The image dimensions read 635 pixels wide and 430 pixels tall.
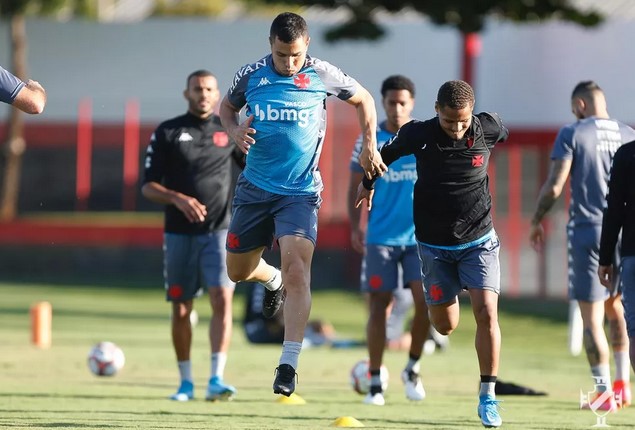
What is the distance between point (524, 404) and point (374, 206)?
2.05 meters

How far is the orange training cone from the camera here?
15492 mm

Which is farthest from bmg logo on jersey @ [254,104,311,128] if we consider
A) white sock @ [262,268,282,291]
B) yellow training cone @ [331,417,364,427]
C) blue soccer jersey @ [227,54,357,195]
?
yellow training cone @ [331,417,364,427]

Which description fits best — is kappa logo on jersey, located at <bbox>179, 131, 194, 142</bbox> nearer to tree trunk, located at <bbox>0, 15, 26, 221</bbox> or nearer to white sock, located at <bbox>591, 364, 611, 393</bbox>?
white sock, located at <bbox>591, 364, 611, 393</bbox>

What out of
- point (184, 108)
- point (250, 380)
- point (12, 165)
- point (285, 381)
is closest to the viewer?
point (285, 381)

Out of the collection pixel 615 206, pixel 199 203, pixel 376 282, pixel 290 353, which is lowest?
pixel 290 353

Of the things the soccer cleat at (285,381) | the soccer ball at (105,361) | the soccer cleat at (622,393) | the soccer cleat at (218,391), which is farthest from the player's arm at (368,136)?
→ the soccer ball at (105,361)

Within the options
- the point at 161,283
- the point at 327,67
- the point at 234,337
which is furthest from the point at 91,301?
the point at 327,67

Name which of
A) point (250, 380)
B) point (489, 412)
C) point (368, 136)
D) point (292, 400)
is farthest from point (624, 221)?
point (250, 380)

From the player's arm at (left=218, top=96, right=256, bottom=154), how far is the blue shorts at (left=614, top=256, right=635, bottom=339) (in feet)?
8.47

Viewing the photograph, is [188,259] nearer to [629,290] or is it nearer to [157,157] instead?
Result: [157,157]

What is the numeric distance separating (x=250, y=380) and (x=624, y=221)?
4.93 m

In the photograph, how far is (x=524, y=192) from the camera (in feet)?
95.2

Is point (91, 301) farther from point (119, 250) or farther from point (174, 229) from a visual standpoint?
point (174, 229)

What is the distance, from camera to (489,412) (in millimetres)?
8648
